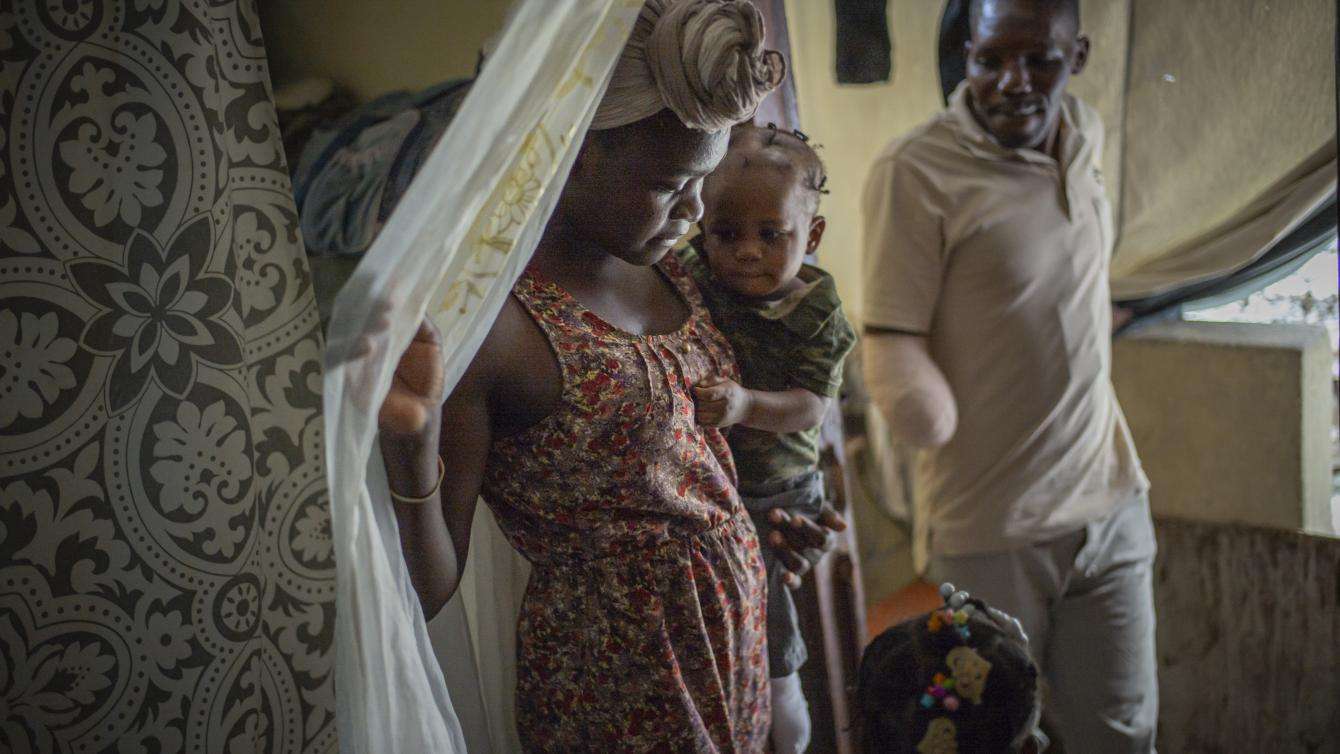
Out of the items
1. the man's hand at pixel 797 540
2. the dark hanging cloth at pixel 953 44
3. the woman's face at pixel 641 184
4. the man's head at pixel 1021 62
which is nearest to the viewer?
the woman's face at pixel 641 184

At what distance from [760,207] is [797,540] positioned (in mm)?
335

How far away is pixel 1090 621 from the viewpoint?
1.64 m

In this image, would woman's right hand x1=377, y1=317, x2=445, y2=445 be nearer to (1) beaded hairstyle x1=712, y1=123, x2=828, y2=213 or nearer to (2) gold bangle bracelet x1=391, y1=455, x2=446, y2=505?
(2) gold bangle bracelet x1=391, y1=455, x2=446, y2=505

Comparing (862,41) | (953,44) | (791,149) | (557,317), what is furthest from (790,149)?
(953,44)

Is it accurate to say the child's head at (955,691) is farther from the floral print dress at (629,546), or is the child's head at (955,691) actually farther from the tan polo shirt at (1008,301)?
the tan polo shirt at (1008,301)

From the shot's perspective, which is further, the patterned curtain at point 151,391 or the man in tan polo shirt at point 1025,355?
the man in tan polo shirt at point 1025,355

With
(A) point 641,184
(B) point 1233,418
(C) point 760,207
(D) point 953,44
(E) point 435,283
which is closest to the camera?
(E) point 435,283

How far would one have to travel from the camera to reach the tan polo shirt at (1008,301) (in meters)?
1.61

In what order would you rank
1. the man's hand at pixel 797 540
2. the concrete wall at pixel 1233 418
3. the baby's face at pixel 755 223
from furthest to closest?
the concrete wall at pixel 1233 418
the man's hand at pixel 797 540
the baby's face at pixel 755 223

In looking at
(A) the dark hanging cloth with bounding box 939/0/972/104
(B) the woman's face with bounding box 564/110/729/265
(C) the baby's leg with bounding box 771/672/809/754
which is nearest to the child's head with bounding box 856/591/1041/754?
(C) the baby's leg with bounding box 771/672/809/754

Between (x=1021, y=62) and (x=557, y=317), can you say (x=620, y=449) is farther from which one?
(x=1021, y=62)

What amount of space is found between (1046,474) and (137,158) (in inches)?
49.0

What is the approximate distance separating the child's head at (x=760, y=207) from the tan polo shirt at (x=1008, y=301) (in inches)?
24.6

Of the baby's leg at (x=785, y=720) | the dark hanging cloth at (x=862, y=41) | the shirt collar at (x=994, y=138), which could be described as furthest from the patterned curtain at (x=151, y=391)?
the shirt collar at (x=994, y=138)
